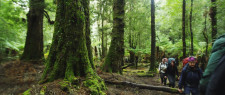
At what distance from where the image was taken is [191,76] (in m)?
4.07

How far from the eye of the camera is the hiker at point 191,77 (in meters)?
4.00

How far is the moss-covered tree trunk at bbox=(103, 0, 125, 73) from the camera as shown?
912 cm

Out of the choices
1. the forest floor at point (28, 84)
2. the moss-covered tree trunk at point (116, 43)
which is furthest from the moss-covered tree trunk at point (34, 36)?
the moss-covered tree trunk at point (116, 43)

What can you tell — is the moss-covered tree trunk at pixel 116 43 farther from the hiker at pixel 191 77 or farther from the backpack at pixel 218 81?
the backpack at pixel 218 81

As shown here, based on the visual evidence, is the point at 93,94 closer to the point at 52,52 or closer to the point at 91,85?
the point at 91,85

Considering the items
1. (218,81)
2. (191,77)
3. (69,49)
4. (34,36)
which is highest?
(34,36)

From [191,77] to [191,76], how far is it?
3 centimetres

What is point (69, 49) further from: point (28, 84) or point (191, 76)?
point (191, 76)

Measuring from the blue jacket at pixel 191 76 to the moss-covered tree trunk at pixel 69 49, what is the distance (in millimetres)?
2884

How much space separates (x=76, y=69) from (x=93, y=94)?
3.96ft

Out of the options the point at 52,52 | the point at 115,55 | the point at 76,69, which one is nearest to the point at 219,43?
the point at 76,69

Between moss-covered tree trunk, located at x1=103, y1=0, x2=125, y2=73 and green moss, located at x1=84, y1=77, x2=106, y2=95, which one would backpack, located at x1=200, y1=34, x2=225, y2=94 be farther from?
moss-covered tree trunk, located at x1=103, y1=0, x2=125, y2=73

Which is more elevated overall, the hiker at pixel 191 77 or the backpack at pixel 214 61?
the backpack at pixel 214 61

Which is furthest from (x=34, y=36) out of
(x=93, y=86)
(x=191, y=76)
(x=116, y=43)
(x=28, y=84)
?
(x=191, y=76)
